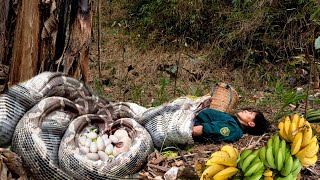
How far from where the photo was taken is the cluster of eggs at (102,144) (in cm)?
394

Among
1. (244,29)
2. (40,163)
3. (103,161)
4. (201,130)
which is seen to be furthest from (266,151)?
(244,29)

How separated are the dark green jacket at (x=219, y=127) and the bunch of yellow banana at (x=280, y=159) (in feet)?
3.17

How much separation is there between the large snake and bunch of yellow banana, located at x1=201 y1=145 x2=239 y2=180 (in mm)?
782

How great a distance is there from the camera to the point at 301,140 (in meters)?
3.35

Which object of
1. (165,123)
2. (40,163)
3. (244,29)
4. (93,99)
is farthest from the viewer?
(244,29)

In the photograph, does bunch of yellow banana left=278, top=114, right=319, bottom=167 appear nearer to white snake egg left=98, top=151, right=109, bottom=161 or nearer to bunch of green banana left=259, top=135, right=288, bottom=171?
bunch of green banana left=259, top=135, right=288, bottom=171

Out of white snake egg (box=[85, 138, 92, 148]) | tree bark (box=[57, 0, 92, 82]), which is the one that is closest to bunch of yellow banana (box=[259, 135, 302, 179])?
white snake egg (box=[85, 138, 92, 148])

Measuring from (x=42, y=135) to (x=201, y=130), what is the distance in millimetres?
1402

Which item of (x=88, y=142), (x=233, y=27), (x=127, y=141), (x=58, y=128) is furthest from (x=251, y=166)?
(x=233, y=27)

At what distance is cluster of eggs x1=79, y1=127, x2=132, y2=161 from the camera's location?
3938 millimetres

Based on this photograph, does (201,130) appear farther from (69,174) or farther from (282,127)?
(69,174)

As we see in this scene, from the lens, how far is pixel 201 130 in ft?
14.1

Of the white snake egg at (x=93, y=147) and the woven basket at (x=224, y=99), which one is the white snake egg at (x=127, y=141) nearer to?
the white snake egg at (x=93, y=147)

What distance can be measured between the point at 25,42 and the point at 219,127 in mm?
2047
